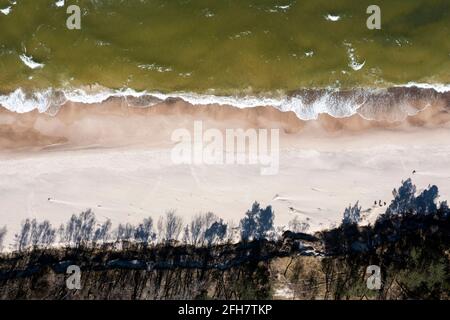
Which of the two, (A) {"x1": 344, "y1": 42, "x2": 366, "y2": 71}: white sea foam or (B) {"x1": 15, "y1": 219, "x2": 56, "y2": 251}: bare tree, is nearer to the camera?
(B) {"x1": 15, "y1": 219, "x2": 56, "y2": 251}: bare tree

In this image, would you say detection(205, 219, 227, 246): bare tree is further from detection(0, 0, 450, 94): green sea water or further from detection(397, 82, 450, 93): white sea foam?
detection(397, 82, 450, 93): white sea foam

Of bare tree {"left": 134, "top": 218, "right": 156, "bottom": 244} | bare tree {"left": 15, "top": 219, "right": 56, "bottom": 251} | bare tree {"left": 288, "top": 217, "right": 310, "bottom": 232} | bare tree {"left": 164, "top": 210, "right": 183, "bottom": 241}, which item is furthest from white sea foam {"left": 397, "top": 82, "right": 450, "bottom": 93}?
bare tree {"left": 15, "top": 219, "right": 56, "bottom": 251}

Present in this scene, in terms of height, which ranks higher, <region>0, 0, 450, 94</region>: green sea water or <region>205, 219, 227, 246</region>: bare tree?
<region>0, 0, 450, 94</region>: green sea water

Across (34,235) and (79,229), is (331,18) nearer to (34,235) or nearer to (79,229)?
(79,229)

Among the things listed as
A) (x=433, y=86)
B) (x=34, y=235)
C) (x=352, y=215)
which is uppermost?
(x=433, y=86)

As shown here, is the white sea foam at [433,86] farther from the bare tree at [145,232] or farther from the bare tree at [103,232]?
the bare tree at [103,232]

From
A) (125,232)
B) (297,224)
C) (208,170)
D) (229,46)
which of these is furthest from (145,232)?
(229,46)

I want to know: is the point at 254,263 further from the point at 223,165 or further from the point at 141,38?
the point at 141,38

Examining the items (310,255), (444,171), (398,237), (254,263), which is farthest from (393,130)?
(254,263)
